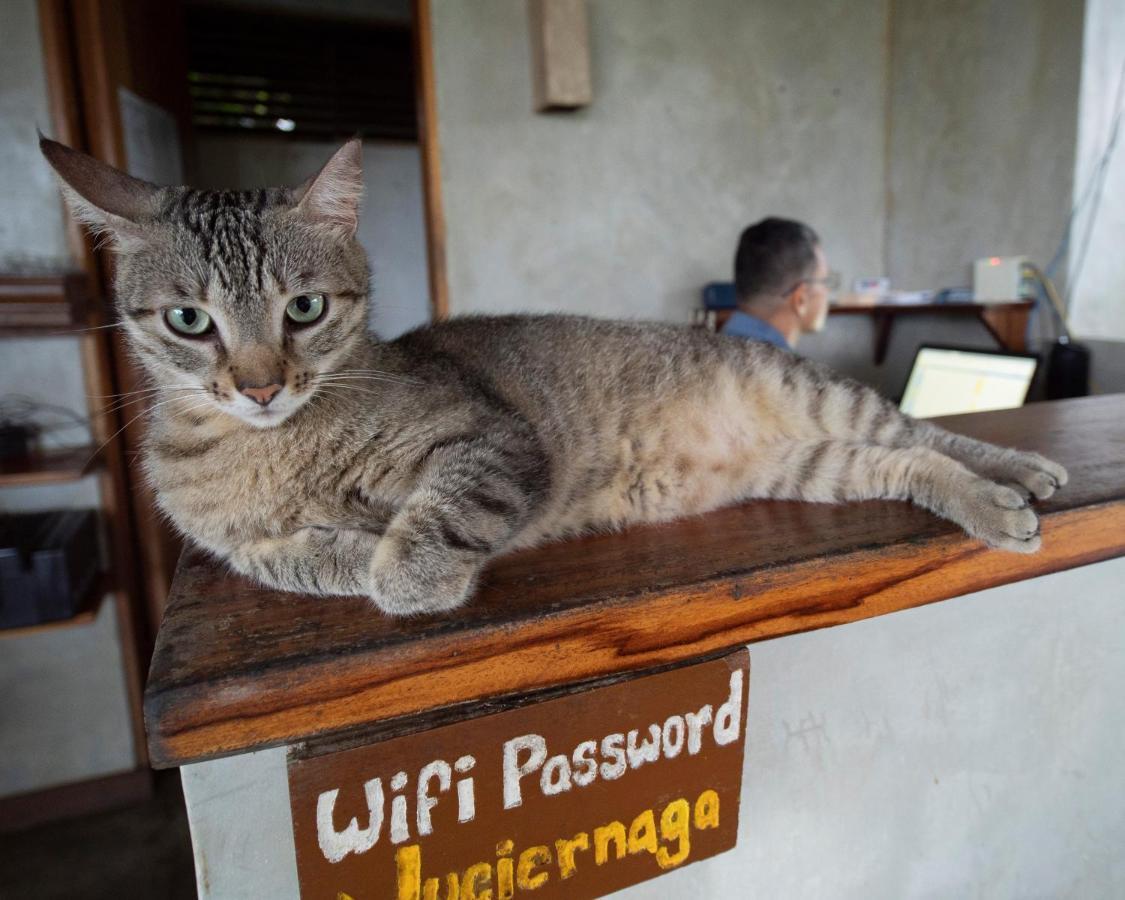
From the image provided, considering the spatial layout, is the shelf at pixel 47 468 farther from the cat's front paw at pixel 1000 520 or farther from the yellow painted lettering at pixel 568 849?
the cat's front paw at pixel 1000 520

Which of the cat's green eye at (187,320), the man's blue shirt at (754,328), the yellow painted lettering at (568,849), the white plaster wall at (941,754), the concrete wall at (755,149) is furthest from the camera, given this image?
the concrete wall at (755,149)

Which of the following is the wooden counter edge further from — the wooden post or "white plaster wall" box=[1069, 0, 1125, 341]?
the wooden post

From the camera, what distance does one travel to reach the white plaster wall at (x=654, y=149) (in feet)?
8.44

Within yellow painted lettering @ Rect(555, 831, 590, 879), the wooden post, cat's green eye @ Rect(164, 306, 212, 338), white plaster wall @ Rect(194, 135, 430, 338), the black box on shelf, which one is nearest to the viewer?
yellow painted lettering @ Rect(555, 831, 590, 879)

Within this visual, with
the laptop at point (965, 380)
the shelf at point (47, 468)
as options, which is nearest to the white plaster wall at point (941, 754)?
the laptop at point (965, 380)

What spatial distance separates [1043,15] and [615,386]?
2461 mm

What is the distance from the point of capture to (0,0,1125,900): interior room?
49 centimetres

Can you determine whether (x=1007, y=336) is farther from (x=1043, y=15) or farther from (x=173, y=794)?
(x=173, y=794)

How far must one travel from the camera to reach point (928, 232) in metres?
3.06

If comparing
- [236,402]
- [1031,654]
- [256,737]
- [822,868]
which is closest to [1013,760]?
[1031,654]

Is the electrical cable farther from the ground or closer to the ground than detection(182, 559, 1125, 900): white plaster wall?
farther from the ground

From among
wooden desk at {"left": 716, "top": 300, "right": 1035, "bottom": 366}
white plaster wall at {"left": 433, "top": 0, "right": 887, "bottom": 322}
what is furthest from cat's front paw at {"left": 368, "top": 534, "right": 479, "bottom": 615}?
wooden desk at {"left": 716, "top": 300, "right": 1035, "bottom": 366}

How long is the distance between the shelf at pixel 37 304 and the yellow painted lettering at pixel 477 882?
6.30ft

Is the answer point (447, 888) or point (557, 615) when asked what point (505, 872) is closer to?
point (447, 888)
